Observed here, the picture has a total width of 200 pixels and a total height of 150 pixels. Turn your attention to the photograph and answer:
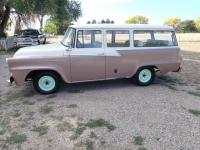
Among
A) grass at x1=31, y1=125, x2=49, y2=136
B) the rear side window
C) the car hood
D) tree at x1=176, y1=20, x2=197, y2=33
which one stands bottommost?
grass at x1=31, y1=125, x2=49, y2=136

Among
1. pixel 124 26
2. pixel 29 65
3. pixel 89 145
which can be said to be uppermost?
pixel 124 26

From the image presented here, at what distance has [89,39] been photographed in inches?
304

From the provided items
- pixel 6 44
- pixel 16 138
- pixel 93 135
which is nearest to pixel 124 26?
pixel 93 135

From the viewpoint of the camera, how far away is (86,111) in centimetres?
627

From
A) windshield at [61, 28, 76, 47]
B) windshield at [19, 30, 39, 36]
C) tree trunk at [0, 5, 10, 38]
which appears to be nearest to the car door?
windshield at [61, 28, 76, 47]

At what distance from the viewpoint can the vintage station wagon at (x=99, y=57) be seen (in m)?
7.33

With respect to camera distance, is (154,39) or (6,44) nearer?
(154,39)

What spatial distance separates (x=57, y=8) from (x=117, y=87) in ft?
48.4

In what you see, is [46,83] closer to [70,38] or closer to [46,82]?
[46,82]

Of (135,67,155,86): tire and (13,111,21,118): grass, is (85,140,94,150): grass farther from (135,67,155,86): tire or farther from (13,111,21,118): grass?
(135,67,155,86): tire

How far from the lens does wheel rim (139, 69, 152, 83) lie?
8.50 meters

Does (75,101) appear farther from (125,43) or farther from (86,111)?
(125,43)

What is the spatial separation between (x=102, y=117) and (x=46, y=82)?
2.34m

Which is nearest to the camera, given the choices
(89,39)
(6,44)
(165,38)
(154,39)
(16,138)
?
(16,138)
